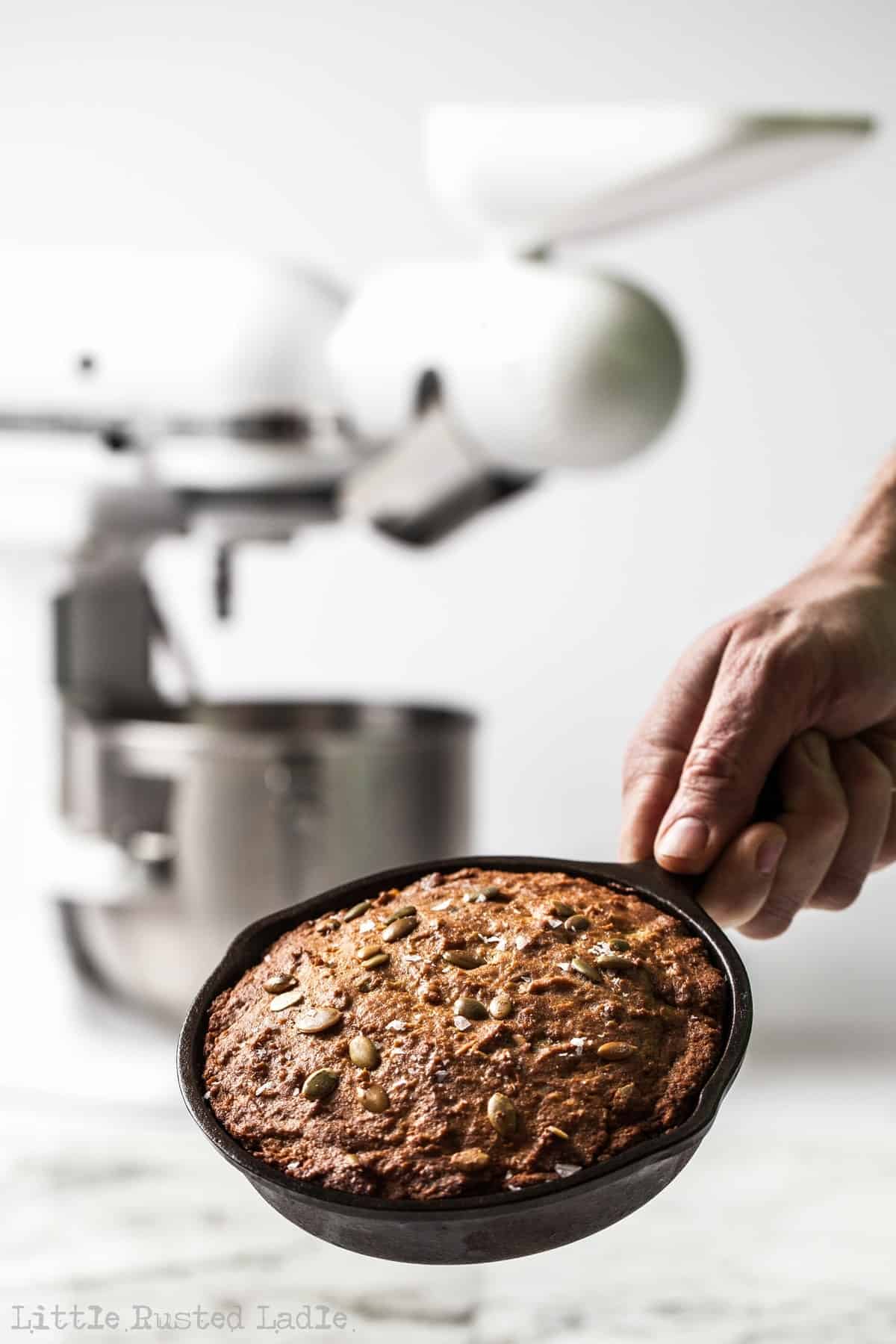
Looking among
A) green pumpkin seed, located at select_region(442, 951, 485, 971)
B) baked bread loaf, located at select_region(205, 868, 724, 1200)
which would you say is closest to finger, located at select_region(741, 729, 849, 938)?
baked bread loaf, located at select_region(205, 868, 724, 1200)

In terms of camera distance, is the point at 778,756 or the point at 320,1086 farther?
the point at 778,756

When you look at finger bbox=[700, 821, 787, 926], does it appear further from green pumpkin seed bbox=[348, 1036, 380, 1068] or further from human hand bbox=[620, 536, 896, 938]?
green pumpkin seed bbox=[348, 1036, 380, 1068]

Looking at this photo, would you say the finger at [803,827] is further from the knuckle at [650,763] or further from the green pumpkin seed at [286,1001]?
the green pumpkin seed at [286,1001]

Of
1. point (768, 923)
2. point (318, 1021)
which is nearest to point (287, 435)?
point (768, 923)

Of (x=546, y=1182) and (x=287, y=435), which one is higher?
(x=287, y=435)

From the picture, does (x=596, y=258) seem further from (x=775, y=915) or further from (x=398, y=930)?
(x=398, y=930)

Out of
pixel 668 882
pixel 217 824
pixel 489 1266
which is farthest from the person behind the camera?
pixel 217 824

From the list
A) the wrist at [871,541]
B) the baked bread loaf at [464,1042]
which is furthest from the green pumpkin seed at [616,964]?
→ the wrist at [871,541]

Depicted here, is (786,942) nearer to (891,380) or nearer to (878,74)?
(891,380)
